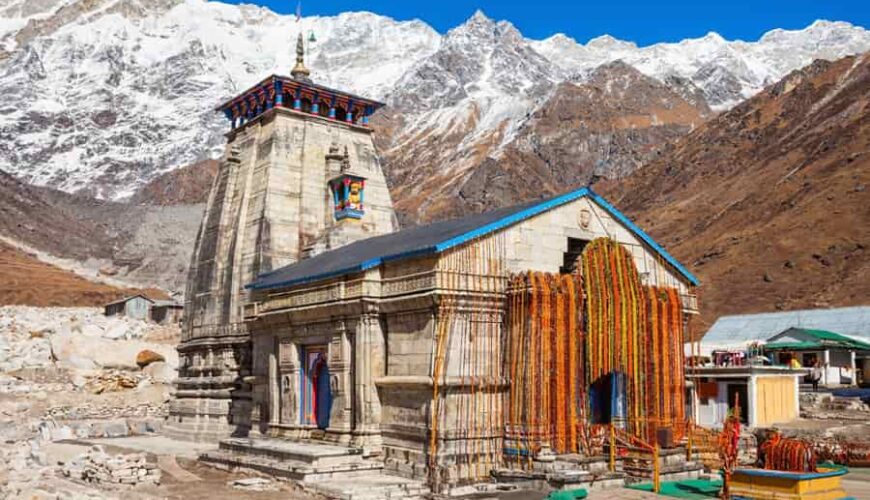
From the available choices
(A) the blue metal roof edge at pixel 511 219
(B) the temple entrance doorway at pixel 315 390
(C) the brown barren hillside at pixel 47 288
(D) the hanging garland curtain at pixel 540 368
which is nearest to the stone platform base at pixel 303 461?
(B) the temple entrance doorway at pixel 315 390

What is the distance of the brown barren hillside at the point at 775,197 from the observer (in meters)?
73.2

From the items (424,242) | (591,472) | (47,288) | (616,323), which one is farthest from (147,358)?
(47,288)

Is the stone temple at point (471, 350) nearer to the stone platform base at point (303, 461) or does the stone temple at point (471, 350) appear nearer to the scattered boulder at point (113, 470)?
the stone platform base at point (303, 461)

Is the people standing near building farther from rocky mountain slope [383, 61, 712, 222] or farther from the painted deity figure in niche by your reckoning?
rocky mountain slope [383, 61, 712, 222]

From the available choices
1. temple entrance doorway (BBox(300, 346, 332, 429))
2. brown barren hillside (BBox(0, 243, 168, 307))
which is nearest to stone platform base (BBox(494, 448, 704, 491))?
temple entrance doorway (BBox(300, 346, 332, 429))

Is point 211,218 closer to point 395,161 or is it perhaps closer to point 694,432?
point 694,432

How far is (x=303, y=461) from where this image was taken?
21.7m

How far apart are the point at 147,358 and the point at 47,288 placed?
49105mm

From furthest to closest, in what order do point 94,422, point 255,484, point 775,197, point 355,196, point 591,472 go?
point 775,197 → point 94,422 → point 355,196 → point 255,484 → point 591,472

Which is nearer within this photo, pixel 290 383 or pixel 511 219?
pixel 511 219

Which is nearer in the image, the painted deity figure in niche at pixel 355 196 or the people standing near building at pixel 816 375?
the painted deity figure in niche at pixel 355 196

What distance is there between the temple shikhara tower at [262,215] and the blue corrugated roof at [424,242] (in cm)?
288

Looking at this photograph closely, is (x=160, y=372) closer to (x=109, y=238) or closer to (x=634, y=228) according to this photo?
(x=634, y=228)

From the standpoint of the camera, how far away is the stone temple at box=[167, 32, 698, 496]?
21.1 meters
